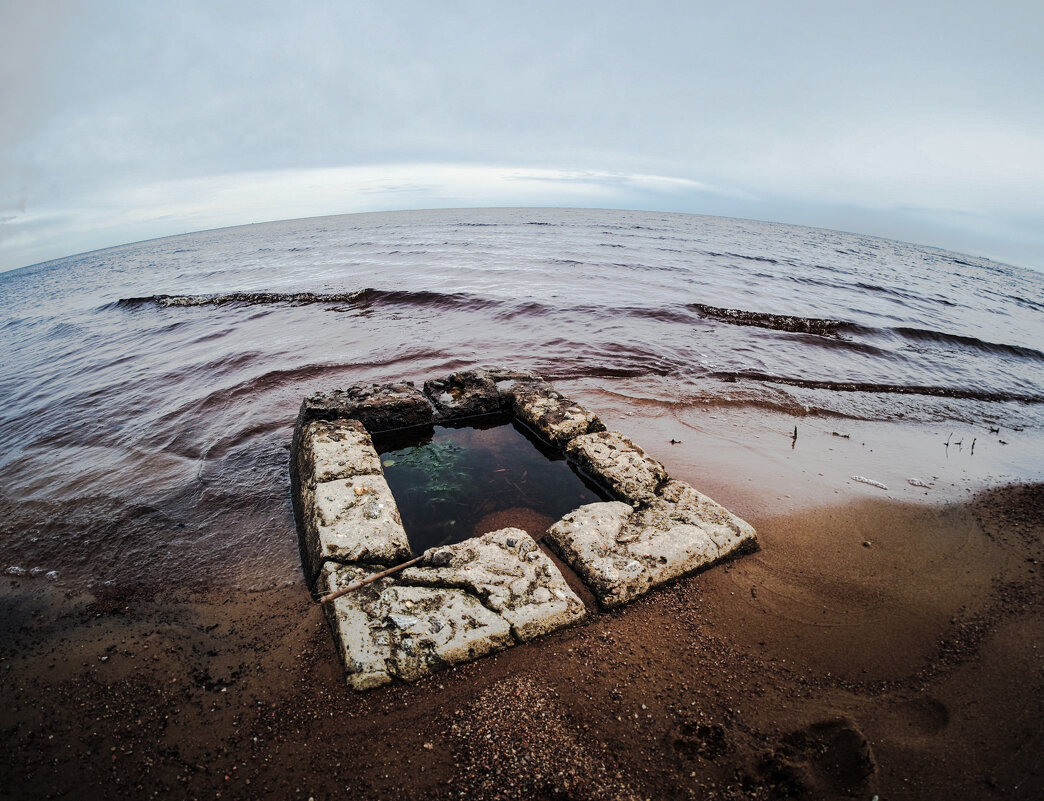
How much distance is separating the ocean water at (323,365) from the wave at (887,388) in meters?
0.05

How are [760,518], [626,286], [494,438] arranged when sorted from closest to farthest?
1. [760,518]
2. [494,438]
3. [626,286]

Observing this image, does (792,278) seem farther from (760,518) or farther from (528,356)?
(760,518)

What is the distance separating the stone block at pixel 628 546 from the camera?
10.3ft

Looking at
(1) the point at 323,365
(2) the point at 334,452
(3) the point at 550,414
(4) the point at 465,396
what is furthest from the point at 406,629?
(1) the point at 323,365

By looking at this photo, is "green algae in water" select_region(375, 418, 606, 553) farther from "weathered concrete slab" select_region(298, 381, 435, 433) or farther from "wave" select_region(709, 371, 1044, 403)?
"wave" select_region(709, 371, 1044, 403)

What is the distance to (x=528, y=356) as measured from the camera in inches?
367

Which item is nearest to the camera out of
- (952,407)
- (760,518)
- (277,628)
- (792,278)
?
(277,628)

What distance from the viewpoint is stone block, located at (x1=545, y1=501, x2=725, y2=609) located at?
3139mm

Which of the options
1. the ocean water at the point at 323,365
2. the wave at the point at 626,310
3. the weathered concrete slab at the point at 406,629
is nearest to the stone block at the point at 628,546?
the weathered concrete slab at the point at 406,629

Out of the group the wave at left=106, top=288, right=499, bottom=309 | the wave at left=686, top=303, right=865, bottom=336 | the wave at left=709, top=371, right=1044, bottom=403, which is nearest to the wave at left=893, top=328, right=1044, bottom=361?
the wave at left=686, top=303, right=865, bottom=336

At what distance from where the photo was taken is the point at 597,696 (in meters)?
2.49

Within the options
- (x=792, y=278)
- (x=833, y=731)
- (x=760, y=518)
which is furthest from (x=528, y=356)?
(x=792, y=278)

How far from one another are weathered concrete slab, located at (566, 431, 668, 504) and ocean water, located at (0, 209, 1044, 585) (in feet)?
9.33

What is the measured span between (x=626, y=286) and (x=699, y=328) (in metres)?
6.36
